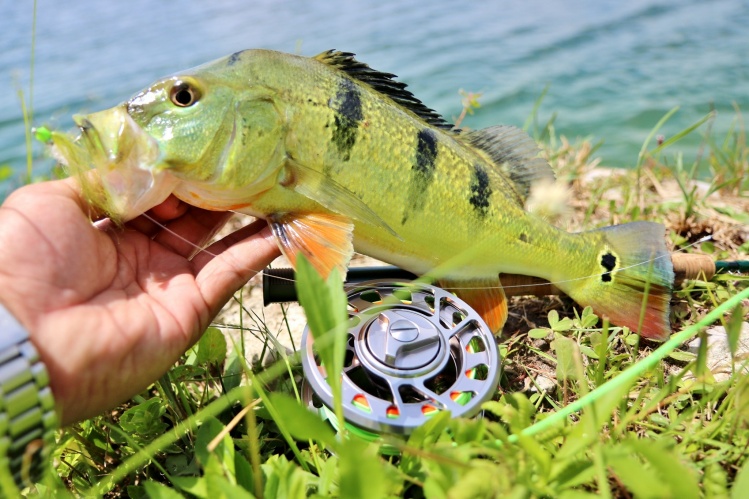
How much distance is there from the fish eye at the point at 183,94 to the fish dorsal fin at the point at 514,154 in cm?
115

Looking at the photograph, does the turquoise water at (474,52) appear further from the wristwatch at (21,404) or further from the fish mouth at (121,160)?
the wristwatch at (21,404)

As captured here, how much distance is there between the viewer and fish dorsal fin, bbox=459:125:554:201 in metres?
2.40

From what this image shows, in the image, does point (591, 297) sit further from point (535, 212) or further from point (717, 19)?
point (717, 19)

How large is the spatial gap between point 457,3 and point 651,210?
10.4 m

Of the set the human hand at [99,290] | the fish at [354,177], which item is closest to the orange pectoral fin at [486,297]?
the fish at [354,177]

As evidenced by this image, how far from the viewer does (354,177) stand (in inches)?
77.8

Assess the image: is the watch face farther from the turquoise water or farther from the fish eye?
the turquoise water

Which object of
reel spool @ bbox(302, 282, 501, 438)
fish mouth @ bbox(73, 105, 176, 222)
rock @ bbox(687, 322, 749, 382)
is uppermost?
fish mouth @ bbox(73, 105, 176, 222)

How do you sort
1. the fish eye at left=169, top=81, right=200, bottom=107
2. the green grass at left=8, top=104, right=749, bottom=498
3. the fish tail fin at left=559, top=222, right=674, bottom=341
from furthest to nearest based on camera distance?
the fish tail fin at left=559, top=222, right=674, bottom=341 < the fish eye at left=169, top=81, right=200, bottom=107 < the green grass at left=8, top=104, right=749, bottom=498

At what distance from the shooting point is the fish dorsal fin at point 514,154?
2402 millimetres

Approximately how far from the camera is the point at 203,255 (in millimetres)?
1973

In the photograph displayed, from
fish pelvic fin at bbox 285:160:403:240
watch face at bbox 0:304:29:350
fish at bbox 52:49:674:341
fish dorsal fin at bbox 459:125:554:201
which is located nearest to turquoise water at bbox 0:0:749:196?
fish dorsal fin at bbox 459:125:554:201

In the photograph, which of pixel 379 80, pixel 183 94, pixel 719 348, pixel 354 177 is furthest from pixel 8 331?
pixel 719 348

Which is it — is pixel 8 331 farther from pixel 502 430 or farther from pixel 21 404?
pixel 502 430
